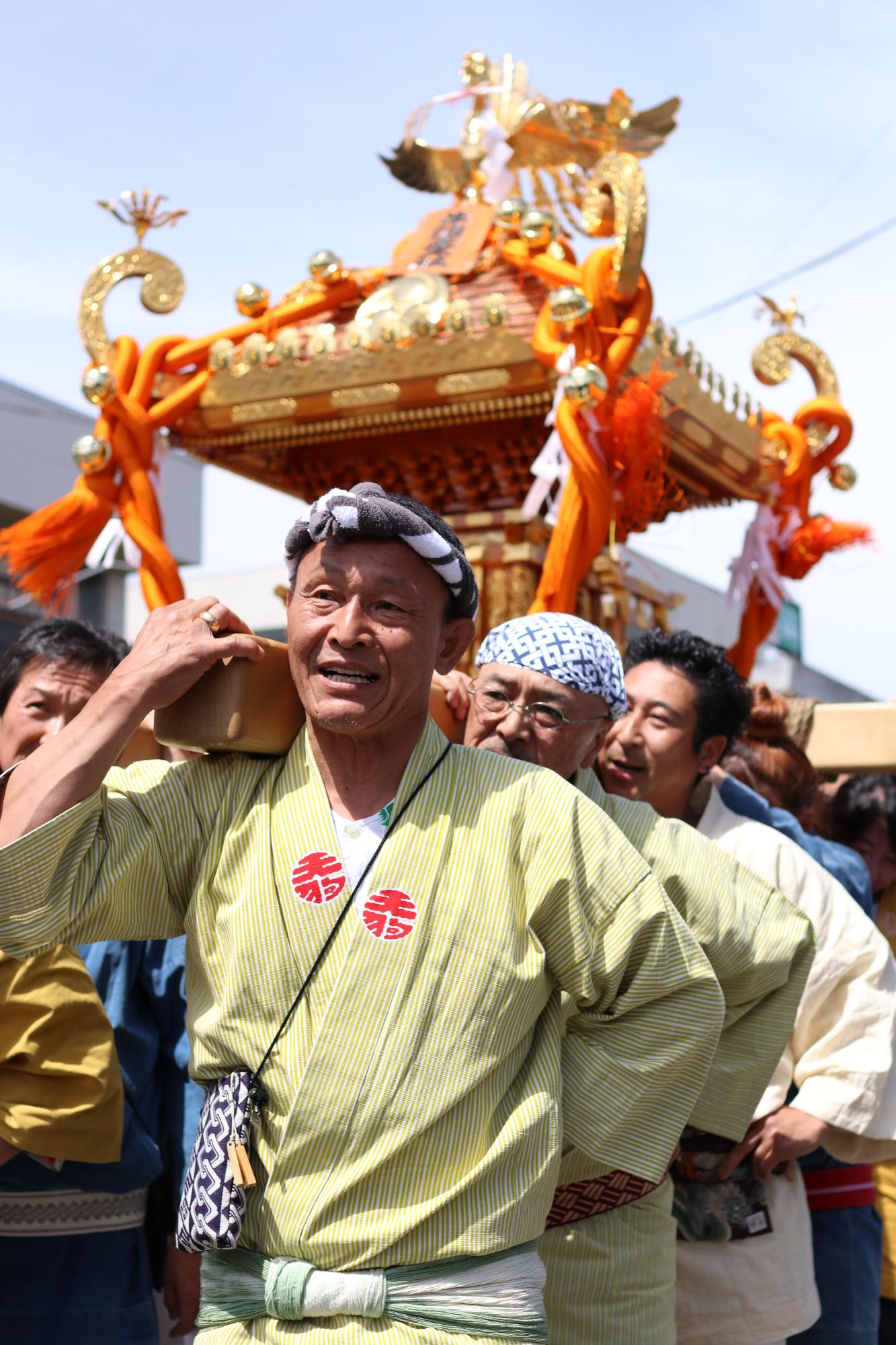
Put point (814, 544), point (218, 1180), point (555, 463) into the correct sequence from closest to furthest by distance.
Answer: point (218, 1180) → point (555, 463) → point (814, 544)

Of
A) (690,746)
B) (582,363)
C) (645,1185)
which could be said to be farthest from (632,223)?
(645,1185)

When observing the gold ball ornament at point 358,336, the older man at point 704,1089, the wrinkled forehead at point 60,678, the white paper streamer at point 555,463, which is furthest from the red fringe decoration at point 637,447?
the older man at point 704,1089

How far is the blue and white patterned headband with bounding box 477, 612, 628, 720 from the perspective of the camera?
2199 millimetres

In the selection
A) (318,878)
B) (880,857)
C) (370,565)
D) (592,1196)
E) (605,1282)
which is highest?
(370,565)

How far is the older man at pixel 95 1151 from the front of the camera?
2232 millimetres

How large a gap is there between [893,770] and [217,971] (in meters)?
2.36

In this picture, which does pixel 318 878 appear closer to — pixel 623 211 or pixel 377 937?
pixel 377 937

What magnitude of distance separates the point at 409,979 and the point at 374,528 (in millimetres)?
508

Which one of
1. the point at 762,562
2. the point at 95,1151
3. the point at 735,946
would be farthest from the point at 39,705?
the point at 762,562

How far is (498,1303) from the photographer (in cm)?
155

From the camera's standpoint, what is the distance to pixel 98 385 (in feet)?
14.9

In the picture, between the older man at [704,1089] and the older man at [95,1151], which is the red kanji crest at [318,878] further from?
the older man at [95,1151]

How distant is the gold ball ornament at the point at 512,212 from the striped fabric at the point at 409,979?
3029 millimetres

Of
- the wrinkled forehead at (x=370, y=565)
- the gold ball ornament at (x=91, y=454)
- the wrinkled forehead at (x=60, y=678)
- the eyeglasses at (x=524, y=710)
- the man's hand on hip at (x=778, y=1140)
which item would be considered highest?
the gold ball ornament at (x=91, y=454)
